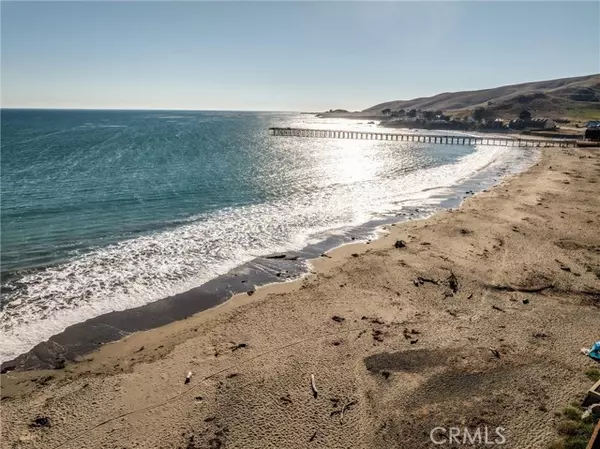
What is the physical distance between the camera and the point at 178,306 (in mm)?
17469

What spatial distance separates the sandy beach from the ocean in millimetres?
4265

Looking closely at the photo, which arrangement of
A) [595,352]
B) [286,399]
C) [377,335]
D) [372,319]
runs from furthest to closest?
[372,319] < [377,335] < [595,352] < [286,399]

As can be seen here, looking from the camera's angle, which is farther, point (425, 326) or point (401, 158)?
point (401, 158)

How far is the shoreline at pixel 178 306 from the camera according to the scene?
45.3ft

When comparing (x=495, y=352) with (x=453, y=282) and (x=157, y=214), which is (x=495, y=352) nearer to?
(x=453, y=282)

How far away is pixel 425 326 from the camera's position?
47.9 feet

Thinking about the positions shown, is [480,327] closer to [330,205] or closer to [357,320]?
[357,320]

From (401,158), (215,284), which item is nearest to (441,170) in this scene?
(401,158)

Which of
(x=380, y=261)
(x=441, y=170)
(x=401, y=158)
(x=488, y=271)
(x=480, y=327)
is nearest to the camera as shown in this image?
(x=480, y=327)

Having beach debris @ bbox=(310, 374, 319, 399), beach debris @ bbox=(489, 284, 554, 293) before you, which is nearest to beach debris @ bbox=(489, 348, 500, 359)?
beach debris @ bbox=(489, 284, 554, 293)

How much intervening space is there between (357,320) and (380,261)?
6.62m

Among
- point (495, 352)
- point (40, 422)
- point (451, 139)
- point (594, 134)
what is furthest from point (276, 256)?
point (451, 139)

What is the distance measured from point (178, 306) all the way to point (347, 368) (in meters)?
8.75

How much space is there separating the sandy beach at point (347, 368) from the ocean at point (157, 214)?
4265 mm
